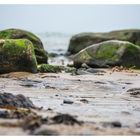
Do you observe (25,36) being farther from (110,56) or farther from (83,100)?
(83,100)

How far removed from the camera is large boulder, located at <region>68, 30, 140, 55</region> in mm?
28219

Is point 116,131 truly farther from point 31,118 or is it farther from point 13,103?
point 13,103

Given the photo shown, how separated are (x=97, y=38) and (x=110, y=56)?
13.2 m

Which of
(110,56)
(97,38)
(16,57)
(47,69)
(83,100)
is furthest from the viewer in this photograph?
(97,38)

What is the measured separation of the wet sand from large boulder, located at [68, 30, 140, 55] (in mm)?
15250

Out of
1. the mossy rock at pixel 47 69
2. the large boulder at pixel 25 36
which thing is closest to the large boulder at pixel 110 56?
the large boulder at pixel 25 36

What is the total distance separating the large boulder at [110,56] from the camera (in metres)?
16.1

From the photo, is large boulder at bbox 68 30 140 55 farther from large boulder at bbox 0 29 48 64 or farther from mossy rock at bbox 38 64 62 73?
mossy rock at bbox 38 64 62 73

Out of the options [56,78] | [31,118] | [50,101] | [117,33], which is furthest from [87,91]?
[117,33]

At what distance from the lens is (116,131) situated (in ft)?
17.5

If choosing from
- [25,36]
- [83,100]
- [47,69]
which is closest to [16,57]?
[47,69]

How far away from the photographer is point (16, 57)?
1266cm

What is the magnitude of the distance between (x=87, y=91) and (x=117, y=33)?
20.4 m

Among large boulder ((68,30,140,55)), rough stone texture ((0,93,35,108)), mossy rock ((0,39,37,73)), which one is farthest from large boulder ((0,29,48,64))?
large boulder ((68,30,140,55))
